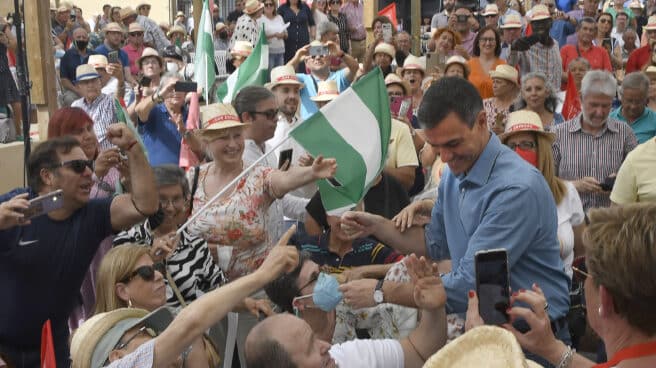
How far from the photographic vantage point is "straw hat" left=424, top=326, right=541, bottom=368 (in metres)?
2.42

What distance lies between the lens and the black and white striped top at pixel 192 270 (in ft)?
16.6

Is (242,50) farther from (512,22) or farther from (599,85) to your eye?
(599,85)

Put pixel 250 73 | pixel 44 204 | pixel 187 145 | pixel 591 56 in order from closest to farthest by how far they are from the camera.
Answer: pixel 44 204 < pixel 187 145 < pixel 250 73 < pixel 591 56

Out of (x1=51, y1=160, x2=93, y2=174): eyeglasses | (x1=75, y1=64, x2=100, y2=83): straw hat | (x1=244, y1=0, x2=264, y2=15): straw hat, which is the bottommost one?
(x1=51, y1=160, x2=93, y2=174): eyeglasses

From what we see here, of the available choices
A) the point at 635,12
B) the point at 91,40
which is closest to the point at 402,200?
the point at 91,40

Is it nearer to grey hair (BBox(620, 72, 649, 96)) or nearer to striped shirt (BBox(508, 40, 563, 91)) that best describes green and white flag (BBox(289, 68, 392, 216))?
grey hair (BBox(620, 72, 649, 96))

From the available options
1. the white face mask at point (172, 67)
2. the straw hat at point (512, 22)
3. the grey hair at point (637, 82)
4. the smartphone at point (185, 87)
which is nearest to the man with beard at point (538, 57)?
the straw hat at point (512, 22)

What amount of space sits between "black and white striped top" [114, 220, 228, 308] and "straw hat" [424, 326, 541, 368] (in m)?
2.65

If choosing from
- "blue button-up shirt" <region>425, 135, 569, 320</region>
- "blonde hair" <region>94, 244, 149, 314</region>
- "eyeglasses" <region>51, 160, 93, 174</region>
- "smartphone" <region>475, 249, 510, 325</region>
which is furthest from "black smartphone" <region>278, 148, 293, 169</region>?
"smartphone" <region>475, 249, 510, 325</region>

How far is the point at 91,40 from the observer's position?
1698cm

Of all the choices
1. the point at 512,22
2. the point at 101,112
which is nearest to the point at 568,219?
→ the point at 101,112

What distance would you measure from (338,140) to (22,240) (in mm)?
1683

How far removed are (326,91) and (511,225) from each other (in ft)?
18.6

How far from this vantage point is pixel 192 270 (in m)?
5.09
